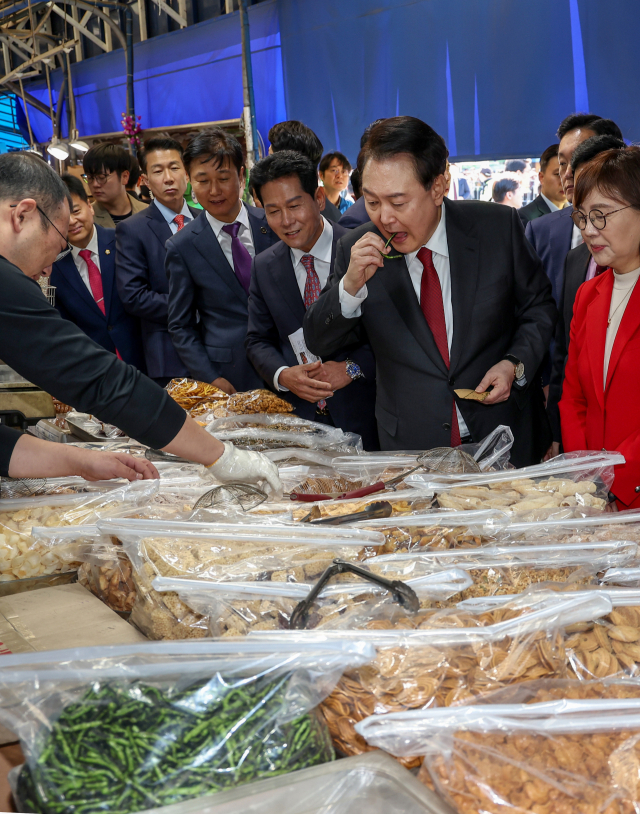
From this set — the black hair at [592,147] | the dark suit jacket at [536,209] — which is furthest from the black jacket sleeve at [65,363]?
the dark suit jacket at [536,209]

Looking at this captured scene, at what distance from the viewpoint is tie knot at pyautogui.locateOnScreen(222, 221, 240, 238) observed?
9.80 ft

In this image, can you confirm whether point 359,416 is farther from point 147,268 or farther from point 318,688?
point 318,688

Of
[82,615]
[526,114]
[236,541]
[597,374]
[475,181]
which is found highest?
[526,114]

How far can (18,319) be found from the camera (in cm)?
133

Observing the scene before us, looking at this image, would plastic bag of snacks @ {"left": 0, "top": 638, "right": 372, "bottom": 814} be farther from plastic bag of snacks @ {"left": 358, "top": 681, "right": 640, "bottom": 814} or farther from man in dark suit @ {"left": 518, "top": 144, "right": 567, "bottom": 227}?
man in dark suit @ {"left": 518, "top": 144, "right": 567, "bottom": 227}

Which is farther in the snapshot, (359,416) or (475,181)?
(475,181)

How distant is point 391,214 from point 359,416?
0.91 m

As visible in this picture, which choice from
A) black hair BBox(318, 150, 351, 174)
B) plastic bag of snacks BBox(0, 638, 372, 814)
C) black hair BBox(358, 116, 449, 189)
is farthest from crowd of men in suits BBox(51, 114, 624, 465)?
black hair BBox(318, 150, 351, 174)

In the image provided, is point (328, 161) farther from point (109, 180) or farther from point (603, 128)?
point (603, 128)

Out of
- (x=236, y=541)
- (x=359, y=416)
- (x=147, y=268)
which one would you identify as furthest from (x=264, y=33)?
(x=236, y=541)

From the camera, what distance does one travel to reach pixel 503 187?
4934 millimetres

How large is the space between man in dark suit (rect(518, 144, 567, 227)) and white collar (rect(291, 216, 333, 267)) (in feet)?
5.64

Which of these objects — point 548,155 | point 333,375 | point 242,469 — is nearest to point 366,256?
point 333,375

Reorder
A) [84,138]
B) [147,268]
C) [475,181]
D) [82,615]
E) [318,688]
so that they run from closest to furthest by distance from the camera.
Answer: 1. [318,688]
2. [82,615]
3. [147,268]
4. [475,181]
5. [84,138]
